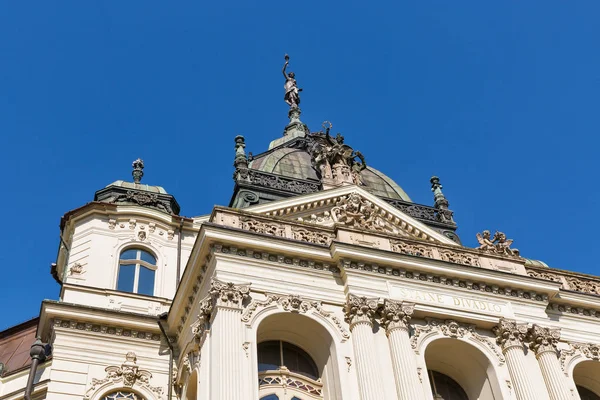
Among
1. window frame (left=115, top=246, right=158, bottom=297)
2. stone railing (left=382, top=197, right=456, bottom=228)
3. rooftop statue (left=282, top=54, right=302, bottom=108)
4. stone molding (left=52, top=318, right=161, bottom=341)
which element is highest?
rooftop statue (left=282, top=54, right=302, bottom=108)

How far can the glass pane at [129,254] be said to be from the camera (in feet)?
97.9

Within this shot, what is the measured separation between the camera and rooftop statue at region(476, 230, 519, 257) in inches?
1097

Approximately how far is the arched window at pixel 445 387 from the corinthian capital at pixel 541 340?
103 inches

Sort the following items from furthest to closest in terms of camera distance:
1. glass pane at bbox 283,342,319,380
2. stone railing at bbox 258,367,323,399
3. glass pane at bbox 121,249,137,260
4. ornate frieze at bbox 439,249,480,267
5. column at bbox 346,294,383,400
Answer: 1. glass pane at bbox 121,249,137,260
2. ornate frieze at bbox 439,249,480,267
3. glass pane at bbox 283,342,319,380
4. stone railing at bbox 258,367,323,399
5. column at bbox 346,294,383,400

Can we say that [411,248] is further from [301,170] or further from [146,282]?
[301,170]

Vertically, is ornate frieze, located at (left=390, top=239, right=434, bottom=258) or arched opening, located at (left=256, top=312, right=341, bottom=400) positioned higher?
ornate frieze, located at (left=390, top=239, right=434, bottom=258)

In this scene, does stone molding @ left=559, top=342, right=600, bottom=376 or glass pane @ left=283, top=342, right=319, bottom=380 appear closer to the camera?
glass pane @ left=283, top=342, right=319, bottom=380

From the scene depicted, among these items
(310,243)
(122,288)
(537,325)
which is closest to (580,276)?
(537,325)

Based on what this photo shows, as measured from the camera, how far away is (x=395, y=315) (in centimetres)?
2350

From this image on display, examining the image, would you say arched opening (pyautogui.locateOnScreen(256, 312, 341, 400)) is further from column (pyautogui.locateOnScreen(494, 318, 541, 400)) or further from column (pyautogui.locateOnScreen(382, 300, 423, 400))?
column (pyautogui.locateOnScreen(494, 318, 541, 400))

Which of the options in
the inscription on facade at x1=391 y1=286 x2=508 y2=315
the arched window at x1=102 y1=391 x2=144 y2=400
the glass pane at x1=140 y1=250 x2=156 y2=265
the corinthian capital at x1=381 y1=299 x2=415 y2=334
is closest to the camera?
the corinthian capital at x1=381 y1=299 x2=415 y2=334

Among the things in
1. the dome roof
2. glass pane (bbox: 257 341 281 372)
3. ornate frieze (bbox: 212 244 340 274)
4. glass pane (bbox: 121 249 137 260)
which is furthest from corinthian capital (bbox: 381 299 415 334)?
the dome roof

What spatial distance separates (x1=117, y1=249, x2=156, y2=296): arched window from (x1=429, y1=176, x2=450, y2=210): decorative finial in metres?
14.9

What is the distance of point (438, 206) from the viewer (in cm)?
3900
